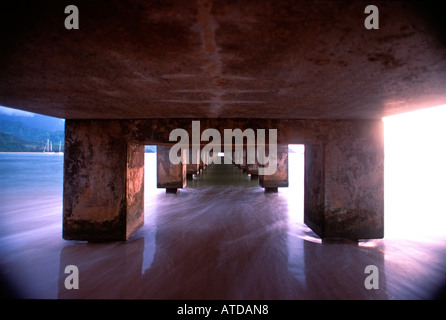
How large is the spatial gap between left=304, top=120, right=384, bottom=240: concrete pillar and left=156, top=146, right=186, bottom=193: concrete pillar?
6633mm

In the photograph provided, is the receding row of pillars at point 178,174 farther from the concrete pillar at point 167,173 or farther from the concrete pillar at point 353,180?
the concrete pillar at point 353,180

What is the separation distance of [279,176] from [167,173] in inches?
200

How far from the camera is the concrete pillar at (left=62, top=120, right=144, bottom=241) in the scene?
3992 millimetres

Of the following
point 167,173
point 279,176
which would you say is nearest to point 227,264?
point 167,173

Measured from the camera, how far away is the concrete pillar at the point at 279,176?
954cm

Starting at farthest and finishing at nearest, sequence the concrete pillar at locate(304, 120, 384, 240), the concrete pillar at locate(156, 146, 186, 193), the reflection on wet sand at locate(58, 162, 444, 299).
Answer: the concrete pillar at locate(156, 146, 186, 193) → the concrete pillar at locate(304, 120, 384, 240) → the reflection on wet sand at locate(58, 162, 444, 299)

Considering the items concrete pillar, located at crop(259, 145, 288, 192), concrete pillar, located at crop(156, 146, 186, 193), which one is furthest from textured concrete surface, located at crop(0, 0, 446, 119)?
concrete pillar, located at crop(259, 145, 288, 192)

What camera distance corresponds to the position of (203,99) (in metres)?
2.86

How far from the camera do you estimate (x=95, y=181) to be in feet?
13.1

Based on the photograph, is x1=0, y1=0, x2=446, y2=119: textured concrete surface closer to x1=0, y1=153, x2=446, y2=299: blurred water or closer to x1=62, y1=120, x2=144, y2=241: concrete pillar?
x1=62, y1=120, x2=144, y2=241: concrete pillar
